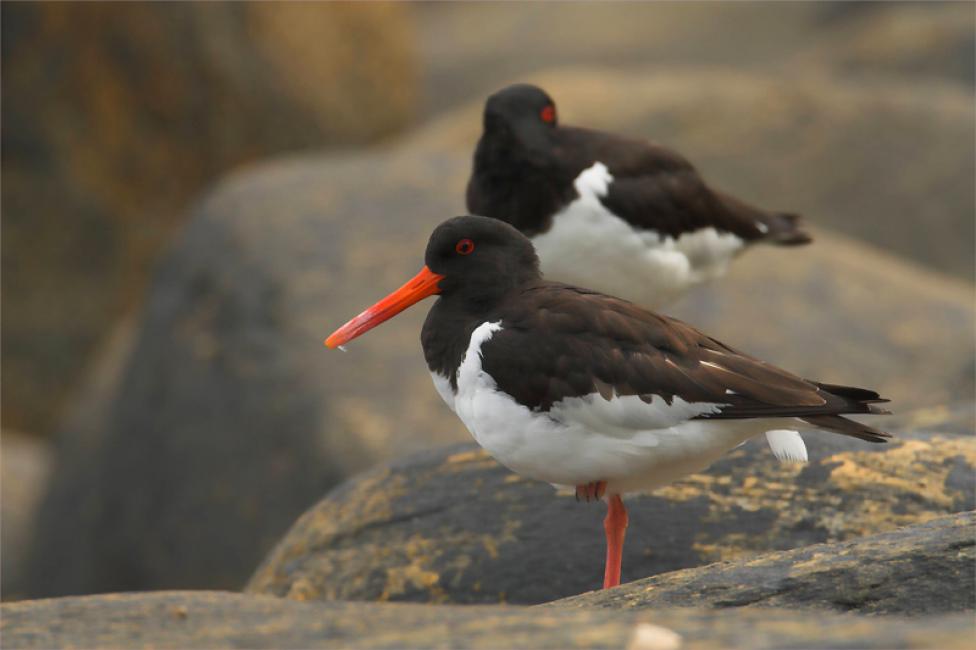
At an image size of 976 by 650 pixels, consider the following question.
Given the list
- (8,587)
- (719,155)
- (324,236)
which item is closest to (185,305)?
(324,236)

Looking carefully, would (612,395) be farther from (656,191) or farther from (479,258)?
(656,191)

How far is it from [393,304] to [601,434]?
3.55 ft

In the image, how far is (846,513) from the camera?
5023 millimetres

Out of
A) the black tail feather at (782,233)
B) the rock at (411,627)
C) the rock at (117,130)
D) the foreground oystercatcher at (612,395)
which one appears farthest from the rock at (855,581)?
the rock at (117,130)

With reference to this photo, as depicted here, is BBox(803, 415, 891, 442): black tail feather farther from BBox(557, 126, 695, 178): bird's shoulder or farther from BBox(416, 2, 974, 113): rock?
BBox(416, 2, 974, 113): rock

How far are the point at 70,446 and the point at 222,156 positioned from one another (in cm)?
397

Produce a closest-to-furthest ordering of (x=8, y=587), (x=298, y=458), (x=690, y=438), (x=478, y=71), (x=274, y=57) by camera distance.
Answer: (x=690, y=438)
(x=298, y=458)
(x=8, y=587)
(x=274, y=57)
(x=478, y=71)

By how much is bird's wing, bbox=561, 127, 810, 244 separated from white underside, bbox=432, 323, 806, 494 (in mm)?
2302

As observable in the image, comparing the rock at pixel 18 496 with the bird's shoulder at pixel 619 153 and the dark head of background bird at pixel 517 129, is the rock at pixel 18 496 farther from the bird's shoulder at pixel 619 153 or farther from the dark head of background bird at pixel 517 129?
the bird's shoulder at pixel 619 153

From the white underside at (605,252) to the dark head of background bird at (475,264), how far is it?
146 cm

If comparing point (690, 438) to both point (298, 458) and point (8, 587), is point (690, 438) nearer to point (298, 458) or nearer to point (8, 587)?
point (298, 458)

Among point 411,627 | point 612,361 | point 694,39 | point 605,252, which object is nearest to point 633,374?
point 612,361

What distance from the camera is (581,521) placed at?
530cm

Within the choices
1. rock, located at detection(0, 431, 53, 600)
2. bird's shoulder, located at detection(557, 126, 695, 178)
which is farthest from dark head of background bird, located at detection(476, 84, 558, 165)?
rock, located at detection(0, 431, 53, 600)
